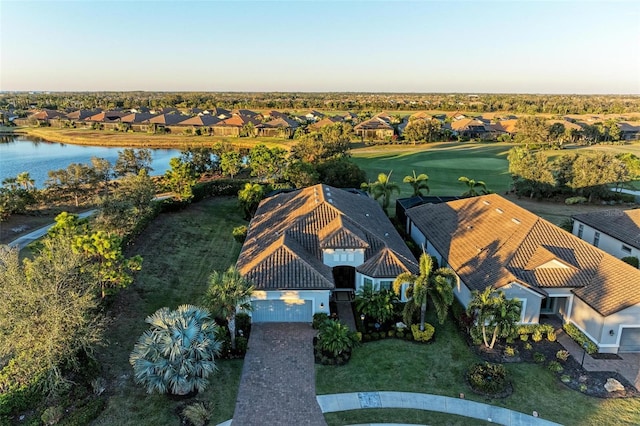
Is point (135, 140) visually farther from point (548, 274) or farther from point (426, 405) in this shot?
point (426, 405)

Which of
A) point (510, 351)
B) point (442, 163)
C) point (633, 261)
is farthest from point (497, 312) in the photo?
point (442, 163)

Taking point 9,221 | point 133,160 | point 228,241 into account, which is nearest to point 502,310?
point 228,241

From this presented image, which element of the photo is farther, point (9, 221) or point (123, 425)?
point (9, 221)

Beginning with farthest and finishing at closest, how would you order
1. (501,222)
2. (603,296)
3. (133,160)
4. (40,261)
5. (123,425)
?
(133,160)
(501,222)
(603,296)
(40,261)
(123,425)

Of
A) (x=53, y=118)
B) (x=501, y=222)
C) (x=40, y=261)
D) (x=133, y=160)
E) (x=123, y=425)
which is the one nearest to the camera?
(x=123, y=425)

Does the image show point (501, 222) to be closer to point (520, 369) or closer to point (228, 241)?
point (520, 369)

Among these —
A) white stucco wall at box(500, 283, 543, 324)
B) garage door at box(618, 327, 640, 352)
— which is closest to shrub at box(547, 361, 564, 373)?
white stucco wall at box(500, 283, 543, 324)
